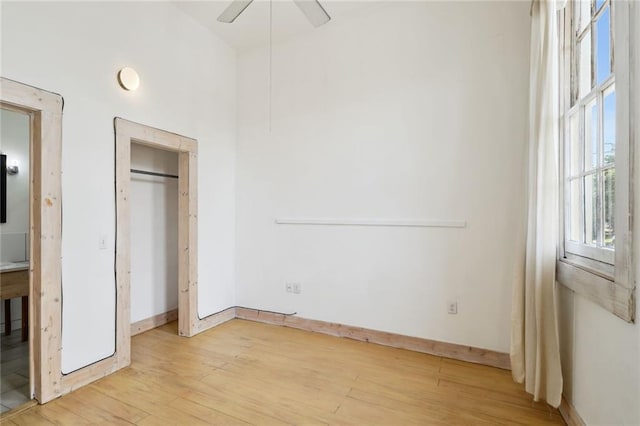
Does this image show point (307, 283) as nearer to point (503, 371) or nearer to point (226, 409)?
point (226, 409)

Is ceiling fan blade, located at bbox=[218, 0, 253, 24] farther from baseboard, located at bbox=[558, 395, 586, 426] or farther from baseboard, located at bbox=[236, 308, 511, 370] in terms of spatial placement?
baseboard, located at bbox=[558, 395, 586, 426]

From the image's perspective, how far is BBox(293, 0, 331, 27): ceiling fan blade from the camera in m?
2.04

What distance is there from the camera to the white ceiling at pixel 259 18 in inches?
121

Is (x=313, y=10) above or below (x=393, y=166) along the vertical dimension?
above

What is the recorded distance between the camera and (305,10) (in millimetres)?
2141

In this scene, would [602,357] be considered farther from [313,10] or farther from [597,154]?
[313,10]

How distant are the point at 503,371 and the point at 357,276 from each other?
1501 millimetres

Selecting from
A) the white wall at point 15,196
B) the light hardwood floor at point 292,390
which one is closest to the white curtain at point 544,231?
the light hardwood floor at point 292,390

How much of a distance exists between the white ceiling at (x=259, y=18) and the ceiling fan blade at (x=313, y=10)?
3.43 ft

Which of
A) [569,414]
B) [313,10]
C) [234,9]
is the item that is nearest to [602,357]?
[569,414]

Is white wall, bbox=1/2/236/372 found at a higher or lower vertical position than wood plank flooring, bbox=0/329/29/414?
higher

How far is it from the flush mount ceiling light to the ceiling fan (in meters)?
1.06

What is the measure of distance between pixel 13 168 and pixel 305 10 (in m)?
3.72

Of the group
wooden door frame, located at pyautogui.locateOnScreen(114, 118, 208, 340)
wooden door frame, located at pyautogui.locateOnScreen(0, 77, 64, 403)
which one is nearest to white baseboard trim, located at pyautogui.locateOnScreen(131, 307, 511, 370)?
wooden door frame, located at pyautogui.locateOnScreen(114, 118, 208, 340)
